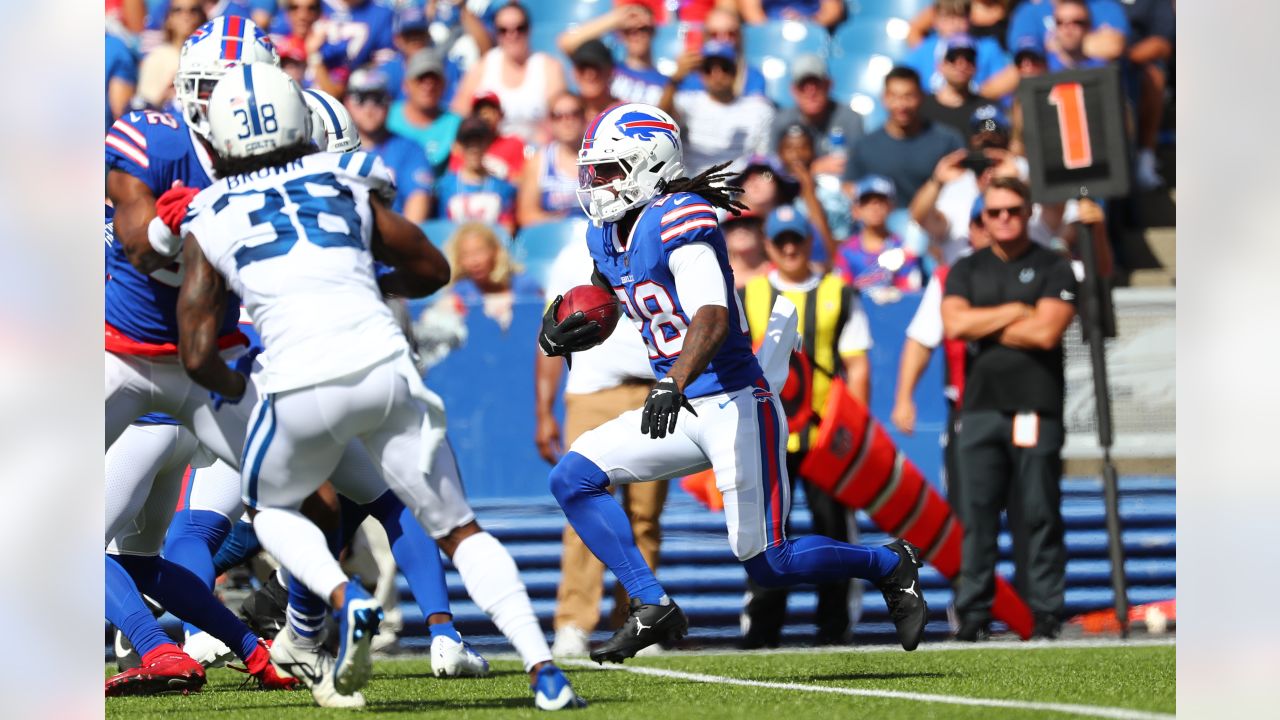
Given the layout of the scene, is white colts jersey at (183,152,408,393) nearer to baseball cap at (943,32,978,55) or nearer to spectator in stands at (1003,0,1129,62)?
baseball cap at (943,32,978,55)

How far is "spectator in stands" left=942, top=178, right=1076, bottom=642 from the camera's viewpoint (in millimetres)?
7746

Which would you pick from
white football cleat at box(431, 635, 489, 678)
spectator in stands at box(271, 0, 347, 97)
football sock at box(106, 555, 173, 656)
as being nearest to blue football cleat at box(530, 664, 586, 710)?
white football cleat at box(431, 635, 489, 678)

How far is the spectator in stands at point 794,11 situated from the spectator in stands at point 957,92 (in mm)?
1683

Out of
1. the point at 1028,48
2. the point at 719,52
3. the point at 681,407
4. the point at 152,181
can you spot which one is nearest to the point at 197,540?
the point at 152,181

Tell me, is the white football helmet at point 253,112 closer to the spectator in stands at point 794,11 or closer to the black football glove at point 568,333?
the black football glove at point 568,333

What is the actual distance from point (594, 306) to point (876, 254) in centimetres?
471

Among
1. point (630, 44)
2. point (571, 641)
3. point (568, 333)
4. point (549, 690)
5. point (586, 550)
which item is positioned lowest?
point (571, 641)

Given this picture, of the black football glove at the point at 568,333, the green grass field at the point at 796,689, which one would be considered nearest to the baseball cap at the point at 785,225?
the green grass field at the point at 796,689

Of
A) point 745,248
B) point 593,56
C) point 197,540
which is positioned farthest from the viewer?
point 593,56

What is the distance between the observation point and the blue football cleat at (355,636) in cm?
427

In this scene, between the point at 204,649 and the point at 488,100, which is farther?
the point at 488,100

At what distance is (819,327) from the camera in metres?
7.97

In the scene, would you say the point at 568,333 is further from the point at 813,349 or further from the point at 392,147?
the point at 392,147
